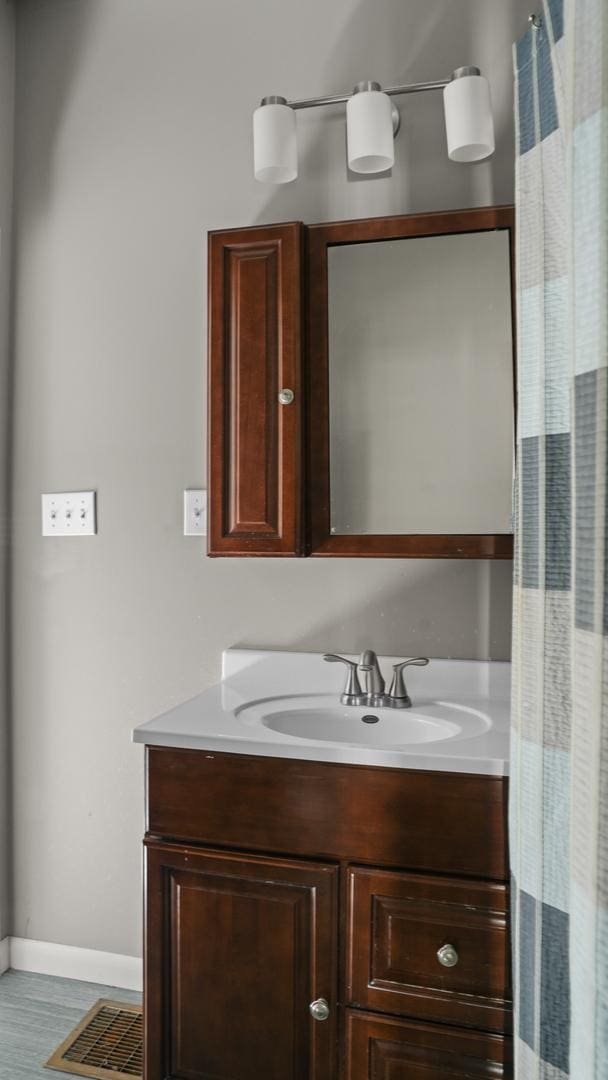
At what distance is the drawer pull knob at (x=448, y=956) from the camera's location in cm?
102

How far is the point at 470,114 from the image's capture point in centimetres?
141

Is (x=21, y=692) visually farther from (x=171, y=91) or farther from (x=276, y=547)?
(x=171, y=91)

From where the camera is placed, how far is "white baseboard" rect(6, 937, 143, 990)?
1.75 metres

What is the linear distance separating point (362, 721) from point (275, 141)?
3.98ft

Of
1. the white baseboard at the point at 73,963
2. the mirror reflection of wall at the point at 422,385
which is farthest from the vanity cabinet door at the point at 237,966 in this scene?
the mirror reflection of wall at the point at 422,385

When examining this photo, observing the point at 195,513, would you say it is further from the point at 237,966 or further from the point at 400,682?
the point at 237,966

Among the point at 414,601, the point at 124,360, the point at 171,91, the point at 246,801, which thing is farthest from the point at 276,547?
the point at 171,91

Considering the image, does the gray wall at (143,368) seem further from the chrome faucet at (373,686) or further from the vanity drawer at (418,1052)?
the vanity drawer at (418,1052)

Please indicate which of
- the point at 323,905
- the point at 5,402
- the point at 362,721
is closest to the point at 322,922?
the point at 323,905

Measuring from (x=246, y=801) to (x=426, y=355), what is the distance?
3.14 feet

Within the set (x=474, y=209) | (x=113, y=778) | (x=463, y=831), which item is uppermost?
(x=474, y=209)

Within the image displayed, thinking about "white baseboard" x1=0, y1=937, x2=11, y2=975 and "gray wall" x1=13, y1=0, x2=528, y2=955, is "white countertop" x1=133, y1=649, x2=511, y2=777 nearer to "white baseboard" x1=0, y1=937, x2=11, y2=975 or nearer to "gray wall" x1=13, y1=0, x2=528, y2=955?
"gray wall" x1=13, y1=0, x2=528, y2=955

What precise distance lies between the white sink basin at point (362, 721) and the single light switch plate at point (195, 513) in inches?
19.1

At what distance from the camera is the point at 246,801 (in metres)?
1.14
